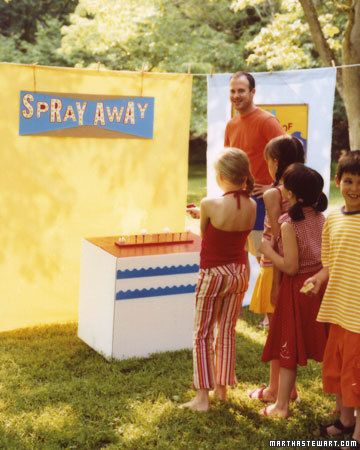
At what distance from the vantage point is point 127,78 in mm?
5691

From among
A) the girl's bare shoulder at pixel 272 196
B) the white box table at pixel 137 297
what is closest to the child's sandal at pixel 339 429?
the girl's bare shoulder at pixel 272 196

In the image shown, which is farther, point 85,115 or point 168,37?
point 168,37

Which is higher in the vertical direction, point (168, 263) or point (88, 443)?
point (168, 263)

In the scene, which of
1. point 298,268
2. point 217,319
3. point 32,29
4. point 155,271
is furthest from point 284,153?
point 32,29

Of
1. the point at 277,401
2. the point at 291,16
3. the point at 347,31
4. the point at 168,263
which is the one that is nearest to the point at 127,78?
the point at 168,263

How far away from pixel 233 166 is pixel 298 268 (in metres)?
0.70

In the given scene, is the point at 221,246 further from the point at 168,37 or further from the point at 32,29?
the point at 32,29

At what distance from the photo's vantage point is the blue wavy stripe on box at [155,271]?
191 inches

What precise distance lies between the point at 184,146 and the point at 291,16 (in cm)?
711

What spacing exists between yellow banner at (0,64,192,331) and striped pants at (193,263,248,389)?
194cm

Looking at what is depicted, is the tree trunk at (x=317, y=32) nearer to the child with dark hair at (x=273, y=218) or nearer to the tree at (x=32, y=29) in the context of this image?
the child with dark hair at (x=273, y=218)

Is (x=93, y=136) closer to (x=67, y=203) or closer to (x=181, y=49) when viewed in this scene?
(x=67, y=203)

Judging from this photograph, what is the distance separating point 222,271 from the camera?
3982 millimetres

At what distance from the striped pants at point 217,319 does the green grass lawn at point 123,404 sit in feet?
0.77
